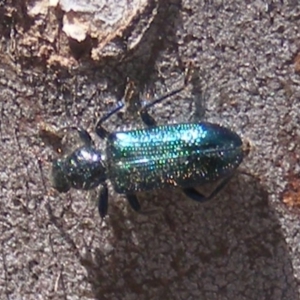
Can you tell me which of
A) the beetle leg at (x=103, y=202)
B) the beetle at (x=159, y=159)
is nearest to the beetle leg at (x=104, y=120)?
the beetle at (x=159, y=159)

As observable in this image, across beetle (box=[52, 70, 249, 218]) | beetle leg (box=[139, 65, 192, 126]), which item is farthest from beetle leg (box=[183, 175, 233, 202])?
beetle leg (box=[139, 65, 192, 126])

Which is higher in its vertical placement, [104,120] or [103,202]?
[104,120]

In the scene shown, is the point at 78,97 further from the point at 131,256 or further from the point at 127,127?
the point at 131,256

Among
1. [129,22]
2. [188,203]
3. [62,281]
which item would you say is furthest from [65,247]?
[129,22]

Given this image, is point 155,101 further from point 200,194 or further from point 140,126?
point 200,194

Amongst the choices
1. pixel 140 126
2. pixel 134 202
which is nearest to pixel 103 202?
pixel 134 202

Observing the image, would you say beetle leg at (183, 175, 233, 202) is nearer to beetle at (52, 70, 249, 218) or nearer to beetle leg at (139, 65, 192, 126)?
beetle at (52, 70, 249, 218)

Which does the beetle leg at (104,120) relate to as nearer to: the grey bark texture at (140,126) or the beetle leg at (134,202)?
the grey bark texture at (140,126)
